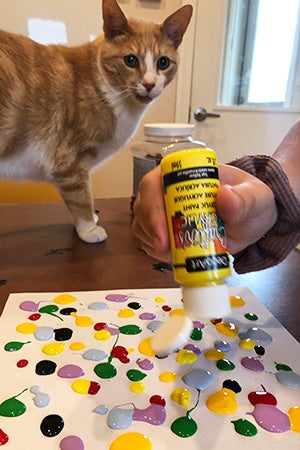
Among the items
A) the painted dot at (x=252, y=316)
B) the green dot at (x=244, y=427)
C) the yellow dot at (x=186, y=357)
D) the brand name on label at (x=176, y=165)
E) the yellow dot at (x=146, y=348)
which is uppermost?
the brand name on label at (x=176, y=165)

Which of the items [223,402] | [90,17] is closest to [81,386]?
[223,402]

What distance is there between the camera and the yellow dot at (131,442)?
0.32 m

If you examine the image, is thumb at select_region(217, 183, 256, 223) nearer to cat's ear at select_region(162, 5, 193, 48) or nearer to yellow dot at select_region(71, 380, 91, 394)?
yellow dot at select_region(71, 380, 91, 394)

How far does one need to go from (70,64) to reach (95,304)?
1.85 feet

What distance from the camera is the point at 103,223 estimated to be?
91cm

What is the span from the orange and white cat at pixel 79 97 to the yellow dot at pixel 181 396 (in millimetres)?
445

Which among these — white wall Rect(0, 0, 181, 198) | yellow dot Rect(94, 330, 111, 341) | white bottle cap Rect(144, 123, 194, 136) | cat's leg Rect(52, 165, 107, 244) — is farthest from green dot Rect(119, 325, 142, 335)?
white wall Rect(0, 0, 181, 198)

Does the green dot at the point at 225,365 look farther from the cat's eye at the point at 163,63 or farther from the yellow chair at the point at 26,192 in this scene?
the yellow chair at the point at 26,192

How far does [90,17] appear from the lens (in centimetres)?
158

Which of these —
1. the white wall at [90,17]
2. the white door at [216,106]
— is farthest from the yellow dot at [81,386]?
the white door at [216,106]

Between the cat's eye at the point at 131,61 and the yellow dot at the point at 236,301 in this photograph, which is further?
the cat's eye at the point at 131,61

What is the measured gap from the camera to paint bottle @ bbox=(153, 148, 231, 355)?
12.1 inches

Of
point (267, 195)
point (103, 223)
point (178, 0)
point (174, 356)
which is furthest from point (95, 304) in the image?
point (178, 0)

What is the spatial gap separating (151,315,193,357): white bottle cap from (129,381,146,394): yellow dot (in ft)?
0.25
